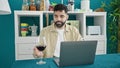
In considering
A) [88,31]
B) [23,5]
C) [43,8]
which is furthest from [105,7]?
[23,5]

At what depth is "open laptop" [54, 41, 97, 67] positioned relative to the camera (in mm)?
1506

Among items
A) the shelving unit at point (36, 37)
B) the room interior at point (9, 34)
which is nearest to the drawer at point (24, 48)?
the shelving unit at point (36, 37)

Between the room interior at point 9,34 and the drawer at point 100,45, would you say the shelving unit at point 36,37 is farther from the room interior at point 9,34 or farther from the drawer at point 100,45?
the room interior at point 9,34

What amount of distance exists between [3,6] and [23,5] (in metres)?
1.55

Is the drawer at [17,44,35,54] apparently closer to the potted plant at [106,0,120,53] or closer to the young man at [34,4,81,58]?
the young man at [34,4,81,58]

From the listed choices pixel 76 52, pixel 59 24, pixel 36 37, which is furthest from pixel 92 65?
pixel 36 37

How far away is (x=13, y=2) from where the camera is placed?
338cm

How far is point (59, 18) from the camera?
2.47 m

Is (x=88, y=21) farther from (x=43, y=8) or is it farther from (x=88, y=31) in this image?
(x=43, y=8)

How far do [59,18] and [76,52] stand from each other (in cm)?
99

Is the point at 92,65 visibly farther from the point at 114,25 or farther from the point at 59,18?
the point at 114,25

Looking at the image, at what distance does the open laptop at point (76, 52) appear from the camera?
1506 millimetres

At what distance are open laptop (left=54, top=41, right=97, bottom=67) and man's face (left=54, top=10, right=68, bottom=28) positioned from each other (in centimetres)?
90

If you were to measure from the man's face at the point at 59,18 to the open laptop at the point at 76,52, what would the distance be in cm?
90
